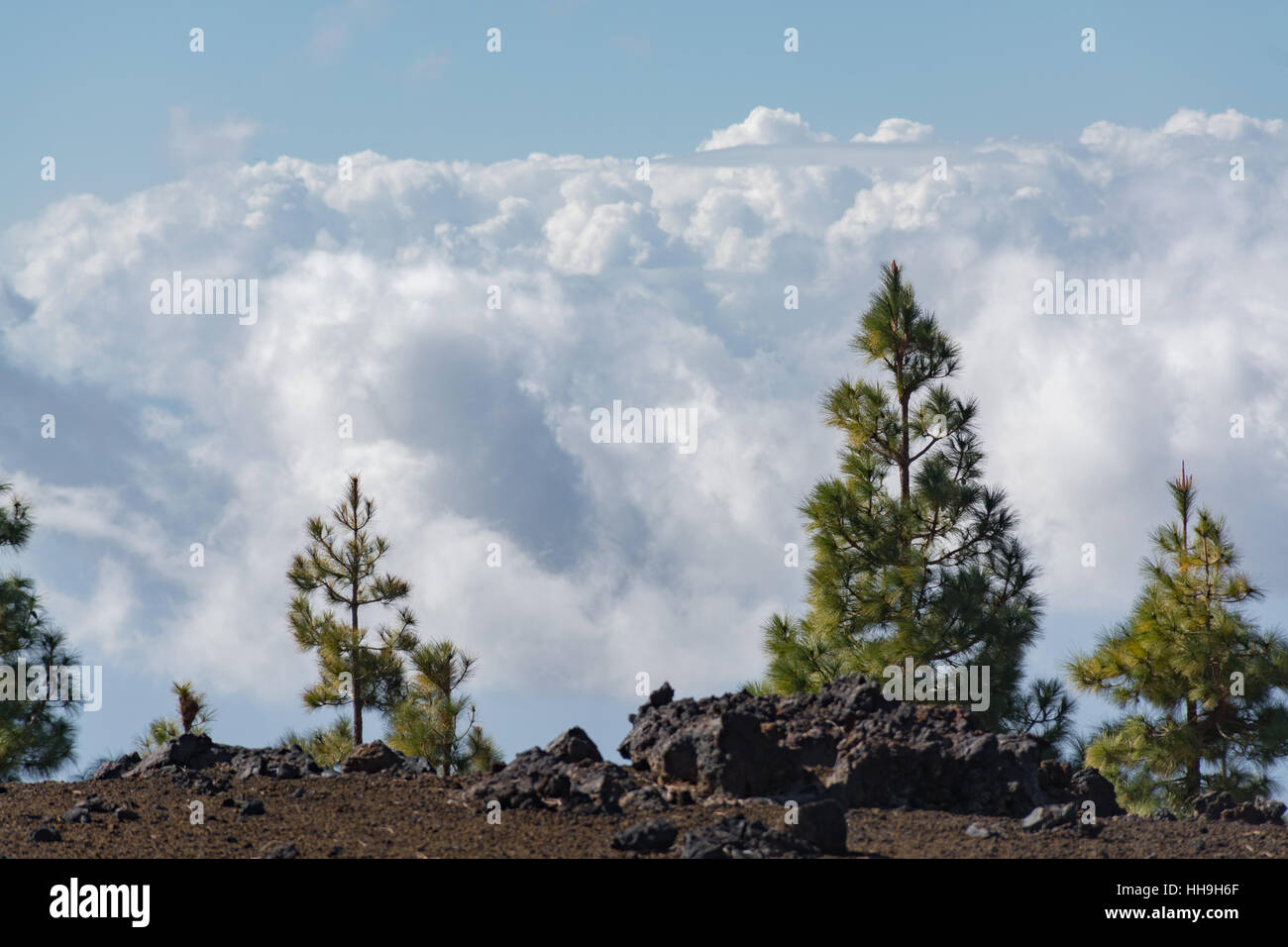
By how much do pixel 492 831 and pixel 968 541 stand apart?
37.9 feet

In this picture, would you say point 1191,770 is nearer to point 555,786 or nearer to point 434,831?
point 555,786

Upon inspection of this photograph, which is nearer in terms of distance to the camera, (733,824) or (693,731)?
(733,824)

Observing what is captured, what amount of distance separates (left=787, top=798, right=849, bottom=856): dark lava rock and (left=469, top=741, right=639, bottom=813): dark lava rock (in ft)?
6.24

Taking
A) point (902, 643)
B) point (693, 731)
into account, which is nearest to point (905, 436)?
point (902, 643)

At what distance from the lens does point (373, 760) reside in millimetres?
13789

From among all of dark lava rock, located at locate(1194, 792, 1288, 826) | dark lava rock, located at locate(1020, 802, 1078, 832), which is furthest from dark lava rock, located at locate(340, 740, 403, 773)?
dark lava rock, located at locate(1194, 792, 1288, 826)

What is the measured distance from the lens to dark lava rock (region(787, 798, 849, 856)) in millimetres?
9727

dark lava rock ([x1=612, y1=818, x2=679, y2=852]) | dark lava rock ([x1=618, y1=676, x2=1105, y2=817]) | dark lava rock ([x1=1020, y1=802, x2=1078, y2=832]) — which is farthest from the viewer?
dark lava rock ([x1=618, y1=676, x2=1105, y2=817])

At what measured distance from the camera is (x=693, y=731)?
12148 millimetres

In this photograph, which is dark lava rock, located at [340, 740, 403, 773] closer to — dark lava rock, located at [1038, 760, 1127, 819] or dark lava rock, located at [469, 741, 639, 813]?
dark lava rock, located at [469, 741, 639, 813]

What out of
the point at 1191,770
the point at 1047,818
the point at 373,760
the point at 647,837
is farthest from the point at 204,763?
the point at 1191,770
